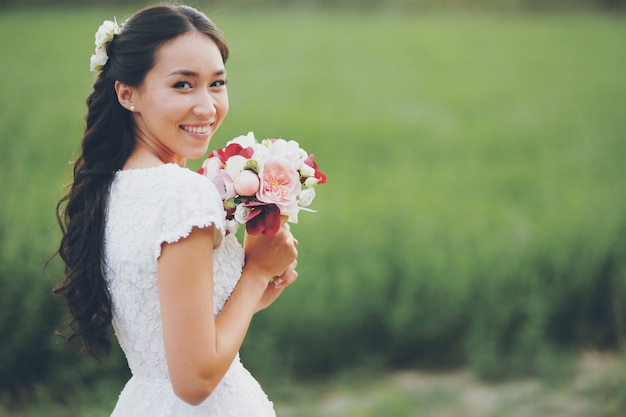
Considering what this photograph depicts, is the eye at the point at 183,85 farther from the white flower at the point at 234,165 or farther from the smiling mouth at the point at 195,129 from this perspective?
the white flower at the point at 234,165

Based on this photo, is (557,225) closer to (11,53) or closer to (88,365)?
(88,365)

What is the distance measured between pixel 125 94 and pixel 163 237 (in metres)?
0.43

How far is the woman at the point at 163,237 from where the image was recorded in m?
1.48

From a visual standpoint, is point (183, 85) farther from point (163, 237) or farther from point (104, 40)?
point (163, 237)

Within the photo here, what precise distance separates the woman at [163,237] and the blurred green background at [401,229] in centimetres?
95

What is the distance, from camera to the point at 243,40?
13.2 meters

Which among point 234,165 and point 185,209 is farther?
point 234,165

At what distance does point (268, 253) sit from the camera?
1714mm

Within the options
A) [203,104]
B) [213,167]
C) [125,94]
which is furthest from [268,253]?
[125,94]

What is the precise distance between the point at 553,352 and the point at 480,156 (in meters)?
3.64

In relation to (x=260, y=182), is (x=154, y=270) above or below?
below

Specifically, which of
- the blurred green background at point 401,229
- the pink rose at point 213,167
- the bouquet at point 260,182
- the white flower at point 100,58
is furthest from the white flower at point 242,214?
the blurred green background at point 401,229

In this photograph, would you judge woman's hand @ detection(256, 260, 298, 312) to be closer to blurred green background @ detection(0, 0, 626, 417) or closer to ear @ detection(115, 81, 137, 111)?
ear @ detection(115, 81, 137, 111)

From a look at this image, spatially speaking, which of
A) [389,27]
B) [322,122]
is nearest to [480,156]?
[322,122]
